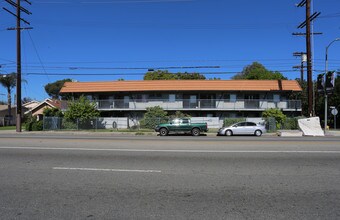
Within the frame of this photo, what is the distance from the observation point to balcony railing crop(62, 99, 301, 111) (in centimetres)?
4334

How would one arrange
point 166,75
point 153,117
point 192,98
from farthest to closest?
1. point 166,75
2. point 192,98
3. point 153,117

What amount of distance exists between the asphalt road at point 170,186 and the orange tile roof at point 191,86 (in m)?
33.6

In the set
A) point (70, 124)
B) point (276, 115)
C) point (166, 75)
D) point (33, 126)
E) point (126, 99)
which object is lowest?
point (33, 126)

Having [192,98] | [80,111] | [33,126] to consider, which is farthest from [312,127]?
[33,126]

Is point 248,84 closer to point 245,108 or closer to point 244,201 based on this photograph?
point 245,108

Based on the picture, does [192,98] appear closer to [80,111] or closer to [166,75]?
[80,111]

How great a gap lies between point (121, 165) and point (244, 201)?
4.41m

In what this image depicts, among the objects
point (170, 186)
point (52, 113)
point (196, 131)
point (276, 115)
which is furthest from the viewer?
point (52, 113)

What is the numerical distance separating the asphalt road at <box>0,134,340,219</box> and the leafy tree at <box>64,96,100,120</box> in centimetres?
2821

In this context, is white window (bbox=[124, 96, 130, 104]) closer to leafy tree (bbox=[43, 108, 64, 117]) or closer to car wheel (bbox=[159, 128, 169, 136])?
leafy tree (bbox=[43, 108, 64, 117])

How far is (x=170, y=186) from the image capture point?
22.1ft

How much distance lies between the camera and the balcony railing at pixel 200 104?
142 feet

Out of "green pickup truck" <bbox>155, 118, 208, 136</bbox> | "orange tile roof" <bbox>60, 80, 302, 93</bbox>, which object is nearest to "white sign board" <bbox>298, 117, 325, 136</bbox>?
"green pickup truck" <bbox>155, 118, 208, 136</bbox>

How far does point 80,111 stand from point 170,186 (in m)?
33.9
